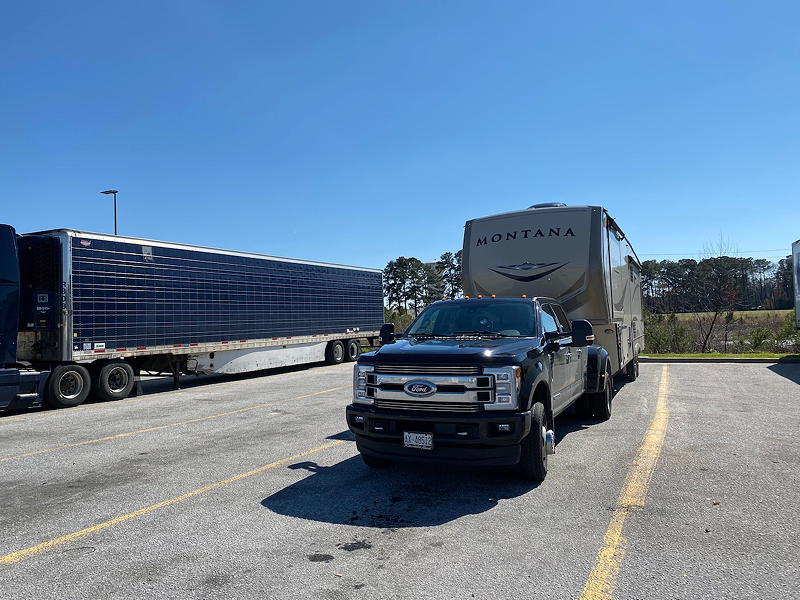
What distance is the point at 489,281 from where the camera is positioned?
10.7 metres

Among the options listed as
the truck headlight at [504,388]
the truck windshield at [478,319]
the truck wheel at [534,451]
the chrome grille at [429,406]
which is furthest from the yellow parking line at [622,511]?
the truck windshield at [478,319]

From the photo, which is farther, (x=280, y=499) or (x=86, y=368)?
(x=86, y=368)

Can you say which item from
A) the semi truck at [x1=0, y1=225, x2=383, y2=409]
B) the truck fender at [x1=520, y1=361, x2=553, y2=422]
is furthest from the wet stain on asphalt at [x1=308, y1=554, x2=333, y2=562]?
the semi truck at [x1=0, y1=225, x2=383, y2=409]

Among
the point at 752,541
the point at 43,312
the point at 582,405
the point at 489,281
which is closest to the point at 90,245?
the point at 43,312

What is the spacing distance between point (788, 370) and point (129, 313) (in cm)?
1770

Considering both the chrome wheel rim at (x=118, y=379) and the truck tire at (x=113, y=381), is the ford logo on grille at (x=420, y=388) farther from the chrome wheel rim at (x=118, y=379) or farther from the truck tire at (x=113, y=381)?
the chrome wheel rim at (x=118, y=379)

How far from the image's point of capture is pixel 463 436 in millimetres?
5410

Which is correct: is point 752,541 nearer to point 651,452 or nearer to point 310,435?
point 651,452

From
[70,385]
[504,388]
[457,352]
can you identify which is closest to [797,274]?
[504,388]

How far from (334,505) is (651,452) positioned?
13.4 feet

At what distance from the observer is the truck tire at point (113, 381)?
13359 millimetres

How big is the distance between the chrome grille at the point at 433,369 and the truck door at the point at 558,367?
1565mm

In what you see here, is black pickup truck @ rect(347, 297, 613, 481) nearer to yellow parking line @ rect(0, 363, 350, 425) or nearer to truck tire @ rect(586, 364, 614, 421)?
truck tire @ rect(586, 364, 614, 421)

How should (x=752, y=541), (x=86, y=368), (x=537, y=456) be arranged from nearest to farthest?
(x=752, y=541) < (x=537, y=456) < (x=86, y=368)
